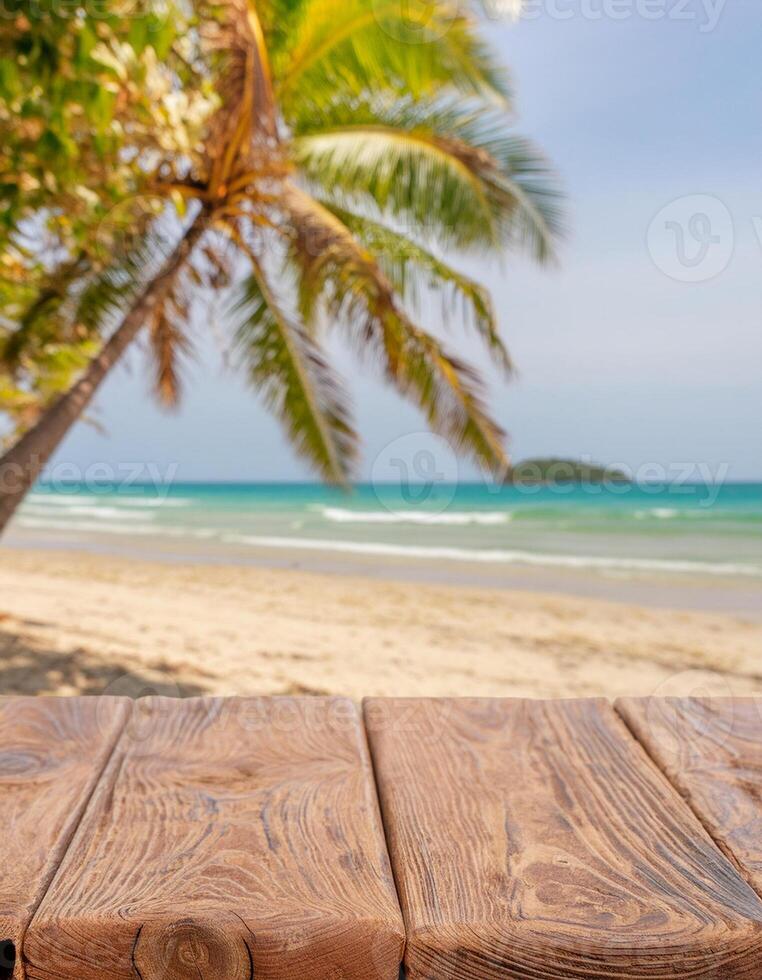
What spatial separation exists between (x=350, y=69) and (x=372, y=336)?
2139 mm

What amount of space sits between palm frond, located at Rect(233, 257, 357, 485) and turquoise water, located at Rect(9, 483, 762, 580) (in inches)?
13.0

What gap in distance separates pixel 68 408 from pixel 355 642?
161 inches

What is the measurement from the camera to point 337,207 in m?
6.32

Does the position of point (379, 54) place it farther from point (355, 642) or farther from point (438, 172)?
point (355, 642)

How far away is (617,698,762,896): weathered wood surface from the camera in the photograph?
0.72 m

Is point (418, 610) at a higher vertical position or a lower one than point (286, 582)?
higher

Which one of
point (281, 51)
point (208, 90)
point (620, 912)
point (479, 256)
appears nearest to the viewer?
point (620, 912)

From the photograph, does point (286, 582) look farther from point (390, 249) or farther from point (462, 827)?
point (462, 827)

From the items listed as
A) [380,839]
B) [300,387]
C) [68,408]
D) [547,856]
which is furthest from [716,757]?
[300,387]

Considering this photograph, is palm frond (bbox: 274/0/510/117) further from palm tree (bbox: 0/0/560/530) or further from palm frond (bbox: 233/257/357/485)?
palm frond (bbox: 233/257/357/485)

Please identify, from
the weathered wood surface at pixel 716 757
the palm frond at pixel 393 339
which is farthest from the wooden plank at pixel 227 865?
the palm frond at pixel 393 339

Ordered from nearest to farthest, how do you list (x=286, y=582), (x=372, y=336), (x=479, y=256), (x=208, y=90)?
(x=208, y=90), (x=372, y=336), (x=479, y=256), (x=286, y=582)

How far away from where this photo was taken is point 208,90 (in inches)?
177

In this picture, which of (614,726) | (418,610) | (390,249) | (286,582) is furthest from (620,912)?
(286,582)
